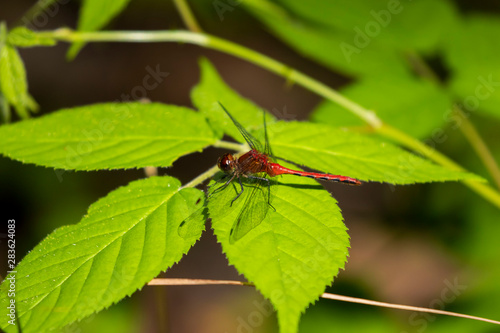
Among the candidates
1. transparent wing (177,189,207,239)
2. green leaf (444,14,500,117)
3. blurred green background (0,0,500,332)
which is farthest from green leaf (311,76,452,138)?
transparent wing (177,189,207,239)

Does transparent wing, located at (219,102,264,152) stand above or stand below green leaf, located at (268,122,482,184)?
above

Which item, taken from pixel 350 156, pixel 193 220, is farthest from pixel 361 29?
pixel 193 220

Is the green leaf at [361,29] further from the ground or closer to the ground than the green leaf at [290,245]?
further from the ground

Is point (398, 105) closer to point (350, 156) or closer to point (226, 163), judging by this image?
point (350, 156)

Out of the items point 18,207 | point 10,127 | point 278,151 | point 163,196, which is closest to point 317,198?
point 278,151

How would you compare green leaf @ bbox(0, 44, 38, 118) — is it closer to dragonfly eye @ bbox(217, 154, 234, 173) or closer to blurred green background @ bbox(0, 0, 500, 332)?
dragonfly eye @ bbox(217, 154, 234, 173)

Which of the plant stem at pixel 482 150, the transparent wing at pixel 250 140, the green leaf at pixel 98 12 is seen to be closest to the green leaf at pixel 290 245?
the transparent wing at pixel 250 140

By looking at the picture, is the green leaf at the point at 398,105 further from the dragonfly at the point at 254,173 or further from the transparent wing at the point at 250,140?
the transparent wing at the point at 250,140

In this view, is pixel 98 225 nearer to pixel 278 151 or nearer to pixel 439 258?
pixel 278 151
